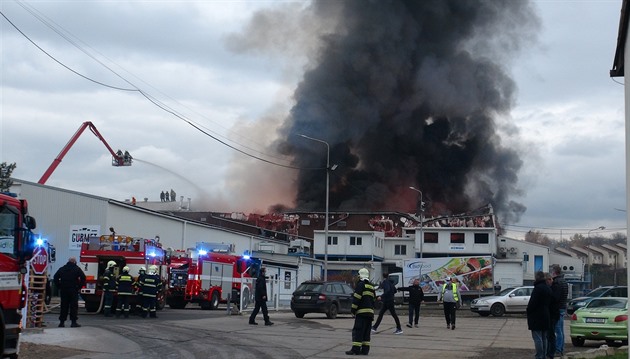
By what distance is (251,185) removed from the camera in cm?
7506

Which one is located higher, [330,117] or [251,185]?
[330,117]

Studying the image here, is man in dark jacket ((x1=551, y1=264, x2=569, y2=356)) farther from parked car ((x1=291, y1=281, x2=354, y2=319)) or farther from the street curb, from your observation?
parked car ((x1=291, y1=281, x2=354, y2=319))

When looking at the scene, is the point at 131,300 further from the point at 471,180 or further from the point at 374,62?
the point at 471,180

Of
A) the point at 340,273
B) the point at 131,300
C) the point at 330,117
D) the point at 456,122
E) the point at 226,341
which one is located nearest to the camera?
the point at 226,341

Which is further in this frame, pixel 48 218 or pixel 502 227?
pixel 502 227

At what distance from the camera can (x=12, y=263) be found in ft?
34.3

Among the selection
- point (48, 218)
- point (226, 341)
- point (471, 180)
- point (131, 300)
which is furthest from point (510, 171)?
point (226, 341)

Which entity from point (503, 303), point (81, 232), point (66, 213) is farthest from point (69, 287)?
point (66, 213)

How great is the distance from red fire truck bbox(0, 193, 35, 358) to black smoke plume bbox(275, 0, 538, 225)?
201ft

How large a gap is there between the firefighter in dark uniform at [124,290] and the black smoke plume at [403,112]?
4967 cm

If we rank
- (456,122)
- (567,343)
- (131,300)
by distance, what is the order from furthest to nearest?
1. (456,122)
2. (131,300)
3. (567,343)

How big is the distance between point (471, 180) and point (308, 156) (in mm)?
18191

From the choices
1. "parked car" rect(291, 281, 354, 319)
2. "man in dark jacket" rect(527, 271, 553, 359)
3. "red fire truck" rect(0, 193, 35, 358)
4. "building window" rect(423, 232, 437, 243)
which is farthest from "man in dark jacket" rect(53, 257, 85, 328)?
"building window" rect(423, 232, 437, 243)

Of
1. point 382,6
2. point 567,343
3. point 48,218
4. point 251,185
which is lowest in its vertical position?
point 567,343
